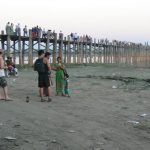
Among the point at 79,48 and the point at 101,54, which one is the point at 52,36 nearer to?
the point at 79,48

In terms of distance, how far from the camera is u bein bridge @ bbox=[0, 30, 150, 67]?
117 ft

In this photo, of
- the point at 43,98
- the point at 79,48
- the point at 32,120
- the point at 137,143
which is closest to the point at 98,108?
the point at 43,98

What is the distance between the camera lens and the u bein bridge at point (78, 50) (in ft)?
117

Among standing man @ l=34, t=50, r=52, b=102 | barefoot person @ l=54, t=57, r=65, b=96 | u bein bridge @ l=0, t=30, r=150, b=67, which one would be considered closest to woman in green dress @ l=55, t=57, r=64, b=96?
barefoot person @ l=54, t=57, r=65, b=96

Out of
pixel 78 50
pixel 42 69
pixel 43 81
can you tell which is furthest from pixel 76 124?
pixel 78 50

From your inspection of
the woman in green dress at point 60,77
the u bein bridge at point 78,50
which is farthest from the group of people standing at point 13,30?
the woman in green dress at point 60,77

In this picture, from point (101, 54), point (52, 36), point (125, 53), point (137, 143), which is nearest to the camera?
point (137, 143)

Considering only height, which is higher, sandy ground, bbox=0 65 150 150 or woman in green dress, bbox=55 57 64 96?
woman in green dress, bbox=55 57 64 96

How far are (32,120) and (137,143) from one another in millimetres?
2091

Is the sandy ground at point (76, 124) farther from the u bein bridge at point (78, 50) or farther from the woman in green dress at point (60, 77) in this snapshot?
the u bein bridge at point (78, 50)

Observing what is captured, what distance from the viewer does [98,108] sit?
1180 centimetres

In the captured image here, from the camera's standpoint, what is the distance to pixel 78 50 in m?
49.6

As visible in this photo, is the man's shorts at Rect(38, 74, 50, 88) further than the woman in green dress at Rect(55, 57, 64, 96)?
No

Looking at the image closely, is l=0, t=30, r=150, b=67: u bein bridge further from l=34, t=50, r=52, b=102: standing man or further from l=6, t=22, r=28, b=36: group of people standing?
l=34, t=50, r=52, b=102: standing man
